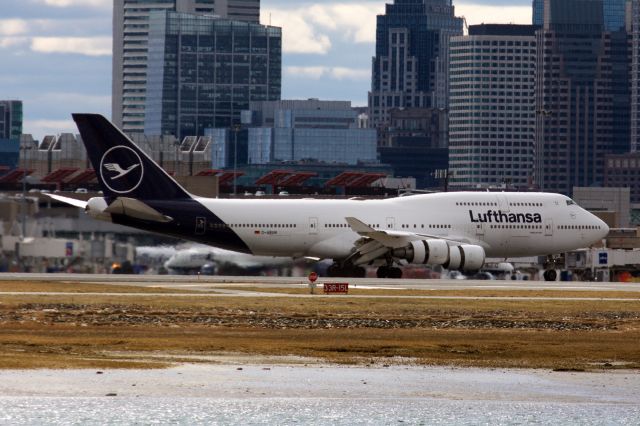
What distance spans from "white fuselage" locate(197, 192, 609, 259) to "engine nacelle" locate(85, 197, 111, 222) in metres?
5.59

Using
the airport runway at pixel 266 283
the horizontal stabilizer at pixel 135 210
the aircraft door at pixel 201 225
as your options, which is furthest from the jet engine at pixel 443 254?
the horizontal stabilizer at pixel 135 210

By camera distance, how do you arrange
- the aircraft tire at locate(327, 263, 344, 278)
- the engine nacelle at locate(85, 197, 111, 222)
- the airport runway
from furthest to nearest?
the aircraft tire at locate(327, 263, 344, 278), the engine nacelle at locate(85, 197, 111, 222), the airport runway

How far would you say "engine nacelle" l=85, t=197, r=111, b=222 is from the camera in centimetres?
8312

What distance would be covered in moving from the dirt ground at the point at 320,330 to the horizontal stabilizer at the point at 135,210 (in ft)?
45.6

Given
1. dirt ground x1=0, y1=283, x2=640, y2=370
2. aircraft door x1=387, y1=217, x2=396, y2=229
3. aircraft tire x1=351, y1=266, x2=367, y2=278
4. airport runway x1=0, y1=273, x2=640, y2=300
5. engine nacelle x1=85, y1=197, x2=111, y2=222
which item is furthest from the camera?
aircraft door x1=387, y1=217, x2=396, y2=229

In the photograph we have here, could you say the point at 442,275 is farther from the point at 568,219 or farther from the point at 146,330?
the point at 146,330

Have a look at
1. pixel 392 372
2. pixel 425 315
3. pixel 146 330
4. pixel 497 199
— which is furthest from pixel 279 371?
pixel 497 199

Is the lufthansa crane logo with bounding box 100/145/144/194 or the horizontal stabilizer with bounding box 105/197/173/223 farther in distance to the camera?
the lufthansa crane logo with bounding box 100/145/144/194

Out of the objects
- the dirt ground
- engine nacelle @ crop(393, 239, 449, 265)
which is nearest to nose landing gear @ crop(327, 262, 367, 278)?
engine nacelle @ crop(393, 239, 449, 265)

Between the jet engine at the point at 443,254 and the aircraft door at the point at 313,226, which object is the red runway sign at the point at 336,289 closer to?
the jet engine at the point at 443,254

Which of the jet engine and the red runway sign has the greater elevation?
the jet engine

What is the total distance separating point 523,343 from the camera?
175 ft

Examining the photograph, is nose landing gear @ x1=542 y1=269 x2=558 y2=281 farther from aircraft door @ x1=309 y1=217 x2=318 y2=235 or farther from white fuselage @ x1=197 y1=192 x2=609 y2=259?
aircraft door @ x1=309 y1=217 x2=318 y2=235

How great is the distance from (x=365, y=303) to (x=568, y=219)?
30257mm
